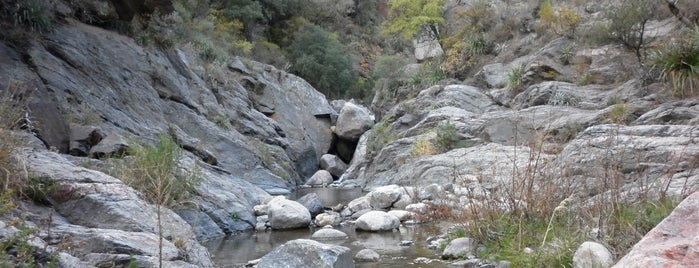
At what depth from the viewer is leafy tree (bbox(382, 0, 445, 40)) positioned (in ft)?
104

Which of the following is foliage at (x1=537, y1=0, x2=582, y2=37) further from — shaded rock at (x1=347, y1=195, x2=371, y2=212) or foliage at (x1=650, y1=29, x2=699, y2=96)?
shaded rock at (x1=347, y1=195, x2=371, y2=212)

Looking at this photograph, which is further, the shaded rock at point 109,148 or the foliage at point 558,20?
the foliage at point 558,20

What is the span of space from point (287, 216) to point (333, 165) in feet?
47.2

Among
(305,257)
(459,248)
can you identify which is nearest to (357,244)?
(459,248)

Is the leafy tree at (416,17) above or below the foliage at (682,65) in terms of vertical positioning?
above

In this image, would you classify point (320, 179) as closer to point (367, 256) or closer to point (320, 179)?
point (320, 179)

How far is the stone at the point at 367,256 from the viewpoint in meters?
7.76

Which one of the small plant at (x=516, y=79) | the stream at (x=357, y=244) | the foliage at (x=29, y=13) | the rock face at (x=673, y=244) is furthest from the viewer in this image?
the small plant at (x=516, y=79)

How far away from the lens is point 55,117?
35.3ft

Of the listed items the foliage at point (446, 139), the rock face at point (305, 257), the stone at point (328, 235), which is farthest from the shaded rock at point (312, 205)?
the foliage at point (446, 139)

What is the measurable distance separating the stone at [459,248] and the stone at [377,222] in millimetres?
2678

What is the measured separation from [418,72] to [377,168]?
10.3m

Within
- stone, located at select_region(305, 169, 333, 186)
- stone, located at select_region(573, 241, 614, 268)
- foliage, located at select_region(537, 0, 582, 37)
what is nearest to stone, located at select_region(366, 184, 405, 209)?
stone, located at select_region(573, 241, 614, 268)

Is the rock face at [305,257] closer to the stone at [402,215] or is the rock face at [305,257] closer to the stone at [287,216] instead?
the stone at [287,216]
